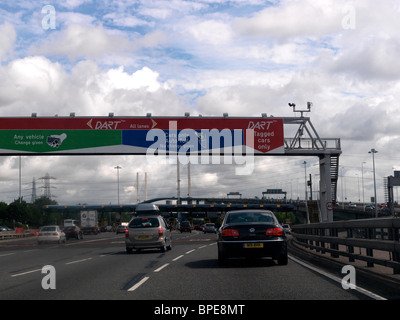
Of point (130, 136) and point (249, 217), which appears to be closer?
point (249, 217)

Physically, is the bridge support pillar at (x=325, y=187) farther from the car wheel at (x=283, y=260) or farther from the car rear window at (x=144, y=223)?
the car wheel at (x=283, y=260)

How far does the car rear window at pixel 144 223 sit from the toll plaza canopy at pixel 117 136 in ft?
45.7

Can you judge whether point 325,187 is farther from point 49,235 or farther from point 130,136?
point 49,235

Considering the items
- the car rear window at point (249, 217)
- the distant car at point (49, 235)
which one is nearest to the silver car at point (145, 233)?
the car rear window at point (249, 217)

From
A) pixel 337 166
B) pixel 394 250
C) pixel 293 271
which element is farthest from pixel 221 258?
pixel 337 166

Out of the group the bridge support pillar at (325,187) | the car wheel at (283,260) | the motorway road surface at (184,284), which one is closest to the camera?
the motorway road surface at (184,284)

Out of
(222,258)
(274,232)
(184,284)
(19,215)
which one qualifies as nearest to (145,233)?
(222,258)

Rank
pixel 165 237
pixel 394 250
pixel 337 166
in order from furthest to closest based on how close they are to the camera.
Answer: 1. pixel 337 166
2. pixel 165 237
3. pixel 394 250

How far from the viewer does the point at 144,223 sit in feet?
78.2

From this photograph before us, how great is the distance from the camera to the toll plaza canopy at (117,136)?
124ft

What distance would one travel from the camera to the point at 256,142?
38.2m

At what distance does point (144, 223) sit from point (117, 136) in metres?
15.0
